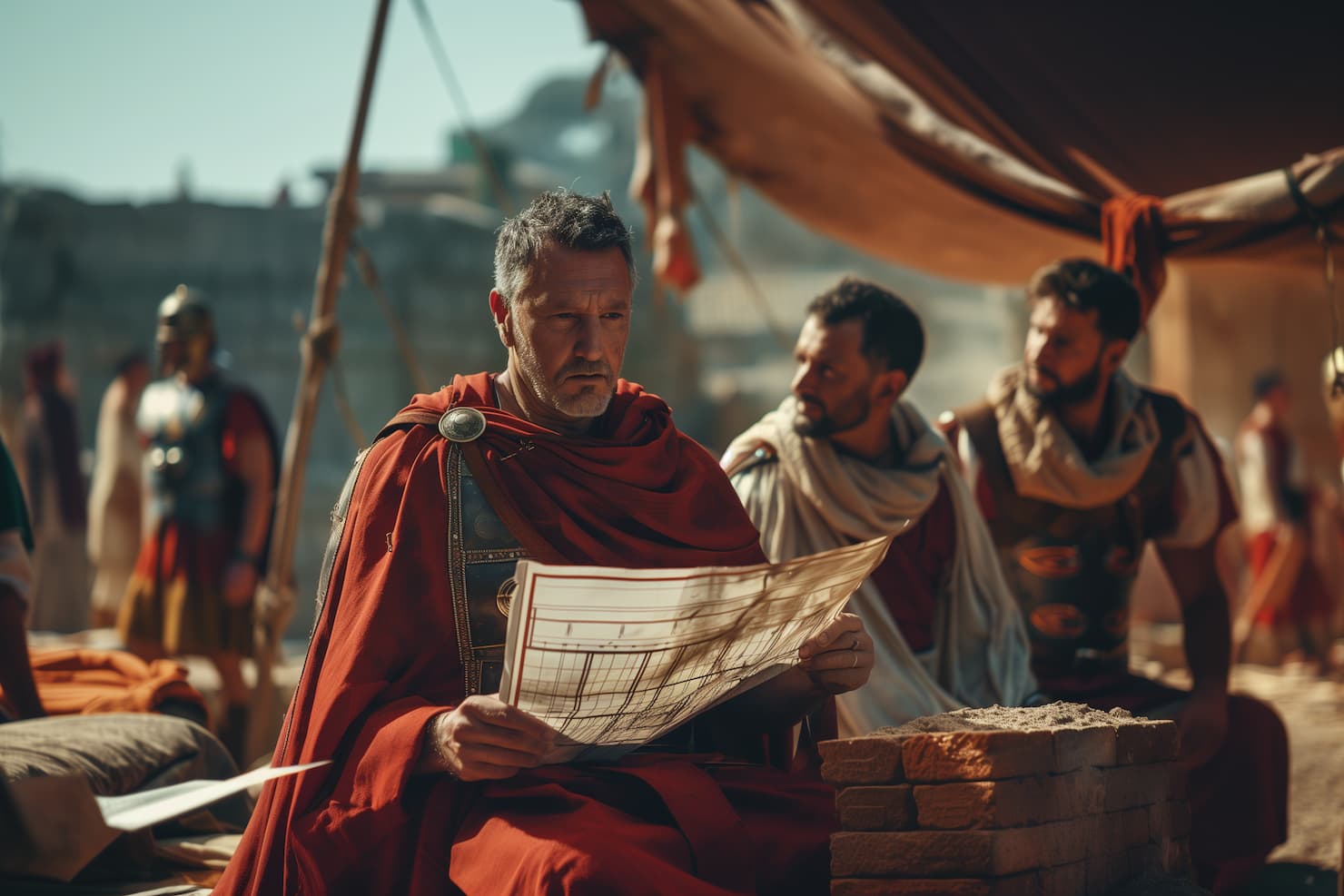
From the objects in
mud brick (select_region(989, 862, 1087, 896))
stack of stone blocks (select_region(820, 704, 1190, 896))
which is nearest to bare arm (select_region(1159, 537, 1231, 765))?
stack of stone blocks (select_region(820, 704, 1190, 896))

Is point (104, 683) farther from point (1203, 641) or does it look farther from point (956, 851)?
point (1203, 641)

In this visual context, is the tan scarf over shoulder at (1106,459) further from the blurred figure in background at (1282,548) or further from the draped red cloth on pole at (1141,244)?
the blurred figure in background at (1282,548)

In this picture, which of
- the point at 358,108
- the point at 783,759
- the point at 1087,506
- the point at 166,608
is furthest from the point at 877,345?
the point at 166,608

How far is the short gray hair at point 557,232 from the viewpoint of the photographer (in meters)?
2.72

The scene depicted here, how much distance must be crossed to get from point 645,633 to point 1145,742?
3.16 feet

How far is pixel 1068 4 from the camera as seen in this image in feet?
15.8

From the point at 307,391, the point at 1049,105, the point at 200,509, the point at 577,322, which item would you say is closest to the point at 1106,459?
the point at 1049,105

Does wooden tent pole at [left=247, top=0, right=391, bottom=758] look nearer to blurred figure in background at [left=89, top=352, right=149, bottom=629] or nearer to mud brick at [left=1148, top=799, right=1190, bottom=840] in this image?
blurred figure in background at [left=89, top=352, right=149, bottom=629]

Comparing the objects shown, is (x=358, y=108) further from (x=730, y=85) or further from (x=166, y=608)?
(x=166, y=608)

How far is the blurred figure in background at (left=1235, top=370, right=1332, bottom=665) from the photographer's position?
10.5 m

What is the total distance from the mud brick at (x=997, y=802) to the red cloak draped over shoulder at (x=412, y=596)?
737 mm

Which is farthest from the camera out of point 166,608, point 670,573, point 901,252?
point 166,608

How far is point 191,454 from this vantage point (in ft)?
23.1

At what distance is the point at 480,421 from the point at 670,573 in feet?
2.39
